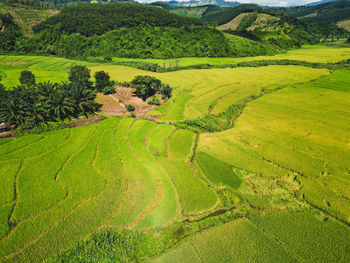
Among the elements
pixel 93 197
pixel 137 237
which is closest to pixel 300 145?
pixel 137 237

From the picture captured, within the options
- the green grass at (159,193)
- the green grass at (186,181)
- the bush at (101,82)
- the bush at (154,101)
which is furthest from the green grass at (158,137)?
the bush at (101,82)

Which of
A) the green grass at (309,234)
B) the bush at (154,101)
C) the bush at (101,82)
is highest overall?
the bush at (101,82)

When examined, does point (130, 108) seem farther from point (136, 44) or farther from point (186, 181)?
point (136, 44)

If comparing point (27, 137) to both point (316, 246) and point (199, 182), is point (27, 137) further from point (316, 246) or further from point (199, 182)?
point (316, 246)

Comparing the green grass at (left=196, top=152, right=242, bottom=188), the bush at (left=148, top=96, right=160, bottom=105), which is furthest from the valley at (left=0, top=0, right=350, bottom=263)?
the bush at (left=148, top=96, right=160, bottom=105)

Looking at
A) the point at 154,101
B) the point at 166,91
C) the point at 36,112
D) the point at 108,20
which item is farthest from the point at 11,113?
the point at 108,20

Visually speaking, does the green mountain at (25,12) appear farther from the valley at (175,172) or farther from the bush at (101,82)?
the bush at (101,82)
